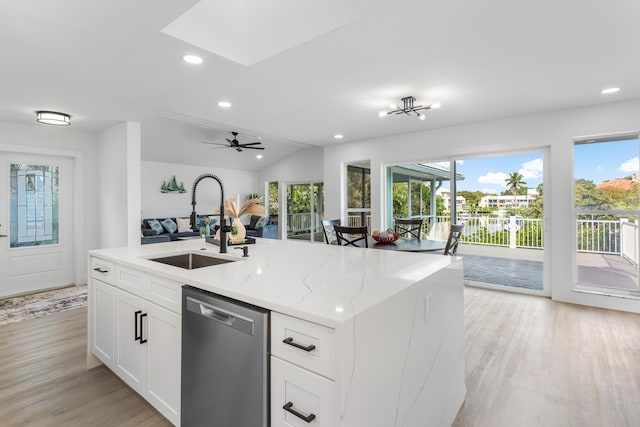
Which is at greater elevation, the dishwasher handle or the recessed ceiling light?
the recessed ceiling light

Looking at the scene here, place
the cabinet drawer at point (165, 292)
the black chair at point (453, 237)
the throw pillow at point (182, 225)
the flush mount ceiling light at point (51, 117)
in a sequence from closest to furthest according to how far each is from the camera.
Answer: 1. the cabinet drawer at point (165, 292)
2. the black chair at point (453, 237)
3. the flush mount ceiling light at point (51, 117)
4. the throw pillow at point (182, 225)

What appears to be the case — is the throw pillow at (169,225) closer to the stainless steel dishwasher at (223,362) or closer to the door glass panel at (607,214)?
the stainless steel dishwasher at (223,362)

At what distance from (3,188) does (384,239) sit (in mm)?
5112

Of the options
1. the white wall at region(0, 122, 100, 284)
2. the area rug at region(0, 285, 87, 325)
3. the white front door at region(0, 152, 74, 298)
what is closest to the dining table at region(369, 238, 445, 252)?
the area rug at region(0, 285, 87, 325)

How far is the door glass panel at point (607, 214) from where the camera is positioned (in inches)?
147

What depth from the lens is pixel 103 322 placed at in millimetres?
2223

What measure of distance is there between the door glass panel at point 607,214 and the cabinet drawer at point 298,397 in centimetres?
435

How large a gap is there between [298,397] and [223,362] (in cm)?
Answer: 42

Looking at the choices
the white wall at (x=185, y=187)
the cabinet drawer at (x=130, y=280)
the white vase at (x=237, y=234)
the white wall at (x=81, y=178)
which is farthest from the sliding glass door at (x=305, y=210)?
the cabinet drawer at (x=130, y=280)

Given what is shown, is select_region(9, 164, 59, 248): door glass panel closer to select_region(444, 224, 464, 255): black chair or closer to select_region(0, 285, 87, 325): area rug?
select_region(0, 285, 87, 325): area rug

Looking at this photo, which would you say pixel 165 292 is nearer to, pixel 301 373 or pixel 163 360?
pixel 163 360

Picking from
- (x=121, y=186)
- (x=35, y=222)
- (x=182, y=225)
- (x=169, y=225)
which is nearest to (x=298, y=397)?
(x=121, y=186)

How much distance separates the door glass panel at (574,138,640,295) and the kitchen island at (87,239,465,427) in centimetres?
317

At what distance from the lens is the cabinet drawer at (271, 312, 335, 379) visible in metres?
0.97
